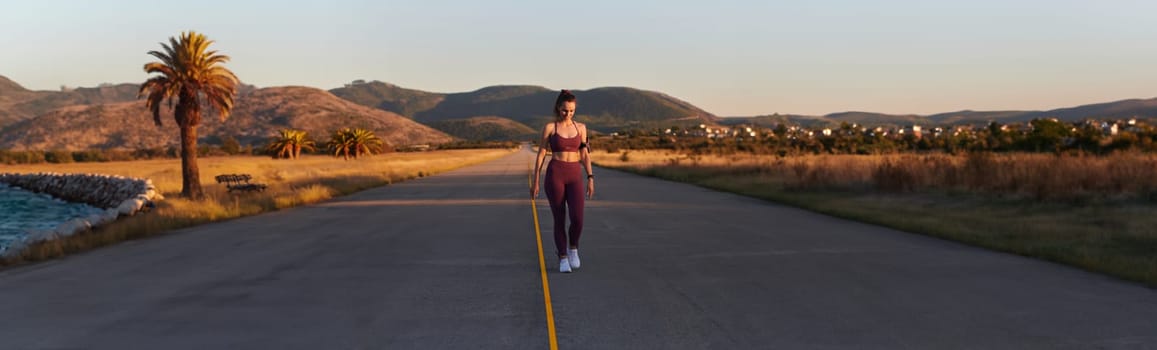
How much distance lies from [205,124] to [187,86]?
123 meters

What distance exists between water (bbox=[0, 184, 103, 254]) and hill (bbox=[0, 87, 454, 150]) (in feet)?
296

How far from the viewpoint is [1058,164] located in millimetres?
22719

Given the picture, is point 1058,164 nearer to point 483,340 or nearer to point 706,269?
point 706,269

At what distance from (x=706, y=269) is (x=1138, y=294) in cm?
433

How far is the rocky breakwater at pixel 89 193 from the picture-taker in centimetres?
1429

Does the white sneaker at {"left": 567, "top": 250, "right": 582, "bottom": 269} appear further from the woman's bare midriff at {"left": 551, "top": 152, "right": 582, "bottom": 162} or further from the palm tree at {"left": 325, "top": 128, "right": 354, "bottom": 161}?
the palm tree at {"left": 325, "top": 128, "right": 354, "bottom": 161}

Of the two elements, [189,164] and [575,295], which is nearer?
[575,295]

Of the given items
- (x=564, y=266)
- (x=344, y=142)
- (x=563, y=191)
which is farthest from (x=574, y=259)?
(x=344, y=142)

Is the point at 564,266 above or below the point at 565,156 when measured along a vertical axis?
below

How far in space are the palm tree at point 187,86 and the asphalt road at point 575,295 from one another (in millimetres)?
15027

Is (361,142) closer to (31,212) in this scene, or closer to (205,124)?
(31,212)

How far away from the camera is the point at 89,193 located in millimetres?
37688

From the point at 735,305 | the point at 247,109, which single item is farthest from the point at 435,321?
the point at 247,109

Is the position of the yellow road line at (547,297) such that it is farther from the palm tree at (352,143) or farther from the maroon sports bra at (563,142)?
the palm tree at (352,143)
